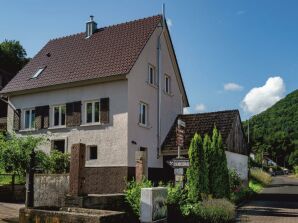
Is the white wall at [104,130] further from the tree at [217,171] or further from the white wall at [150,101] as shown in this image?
the tree at [217,171]

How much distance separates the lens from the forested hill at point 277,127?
91688 mm

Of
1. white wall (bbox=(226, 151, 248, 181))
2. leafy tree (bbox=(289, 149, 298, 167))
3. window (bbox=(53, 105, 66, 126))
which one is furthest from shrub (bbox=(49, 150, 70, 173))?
leafy tree (bbox=(289, 149, 298, 167))

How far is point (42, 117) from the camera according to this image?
25312 millimetres

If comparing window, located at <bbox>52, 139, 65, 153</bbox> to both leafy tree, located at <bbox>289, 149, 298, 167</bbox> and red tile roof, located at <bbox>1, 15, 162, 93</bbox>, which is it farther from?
leafy tree, located at <bbox>289, 149, 298, 167</bbox>

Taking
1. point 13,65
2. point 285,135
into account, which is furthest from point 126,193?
point 285,135

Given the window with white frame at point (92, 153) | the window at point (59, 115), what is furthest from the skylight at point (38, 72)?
the window with white frame at point (92, 153)

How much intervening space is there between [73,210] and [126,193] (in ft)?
9.66

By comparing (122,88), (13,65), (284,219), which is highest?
(13,65)

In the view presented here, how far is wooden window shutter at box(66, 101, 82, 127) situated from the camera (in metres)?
23.9

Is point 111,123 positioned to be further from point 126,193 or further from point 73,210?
point 73,210

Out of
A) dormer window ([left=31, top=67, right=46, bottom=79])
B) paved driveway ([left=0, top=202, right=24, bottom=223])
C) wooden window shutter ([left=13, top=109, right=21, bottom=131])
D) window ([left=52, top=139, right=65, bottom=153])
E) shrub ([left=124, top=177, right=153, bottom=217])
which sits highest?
dormer window ([left=31, top=67, right=46, bottom=79])

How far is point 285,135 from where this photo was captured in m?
96.9

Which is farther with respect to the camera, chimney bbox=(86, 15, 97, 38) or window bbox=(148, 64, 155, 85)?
chimney bbox=(86, 15, 97, 38)

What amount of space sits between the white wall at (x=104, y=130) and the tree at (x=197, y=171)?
17.2 feet
